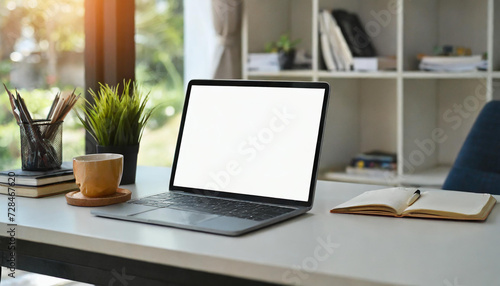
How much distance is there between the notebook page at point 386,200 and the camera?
1.12 meters

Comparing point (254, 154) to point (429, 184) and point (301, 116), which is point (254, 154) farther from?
point (429, 184)

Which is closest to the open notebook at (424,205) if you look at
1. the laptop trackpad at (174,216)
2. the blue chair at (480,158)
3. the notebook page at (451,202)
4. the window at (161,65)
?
the notebook page at (451,202)

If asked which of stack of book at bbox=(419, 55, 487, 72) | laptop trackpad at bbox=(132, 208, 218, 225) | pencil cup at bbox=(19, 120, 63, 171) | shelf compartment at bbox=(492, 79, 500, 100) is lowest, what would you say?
laptop trackpad at bbox=(132, 208, 218, 225)

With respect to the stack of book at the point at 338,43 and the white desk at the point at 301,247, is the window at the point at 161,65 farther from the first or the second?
the white desk at the point at 301,247

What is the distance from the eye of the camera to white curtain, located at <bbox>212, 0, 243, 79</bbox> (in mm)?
2967

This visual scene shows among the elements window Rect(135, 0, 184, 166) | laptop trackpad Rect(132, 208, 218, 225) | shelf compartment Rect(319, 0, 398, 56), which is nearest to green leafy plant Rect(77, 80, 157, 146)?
laptop trackpad Rect(132, 208, 218, 225)

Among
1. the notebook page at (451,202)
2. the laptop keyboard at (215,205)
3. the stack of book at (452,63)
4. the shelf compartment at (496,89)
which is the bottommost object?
the laptop keyboard at (215,205)

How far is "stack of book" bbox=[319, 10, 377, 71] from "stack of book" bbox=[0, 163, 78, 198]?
1.77m

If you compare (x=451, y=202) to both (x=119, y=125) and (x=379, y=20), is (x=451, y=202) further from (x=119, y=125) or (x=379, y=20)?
(x=379, y=20)

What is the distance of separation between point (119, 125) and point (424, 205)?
2.43 feet

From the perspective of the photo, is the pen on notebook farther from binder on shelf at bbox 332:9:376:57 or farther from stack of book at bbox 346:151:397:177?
binder on shelf at bbox 332:9:376:57

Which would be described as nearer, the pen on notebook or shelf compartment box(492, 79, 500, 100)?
the pen on notebook

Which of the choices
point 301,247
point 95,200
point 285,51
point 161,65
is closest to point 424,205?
point 301,247

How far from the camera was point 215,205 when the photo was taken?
3.84 feet
